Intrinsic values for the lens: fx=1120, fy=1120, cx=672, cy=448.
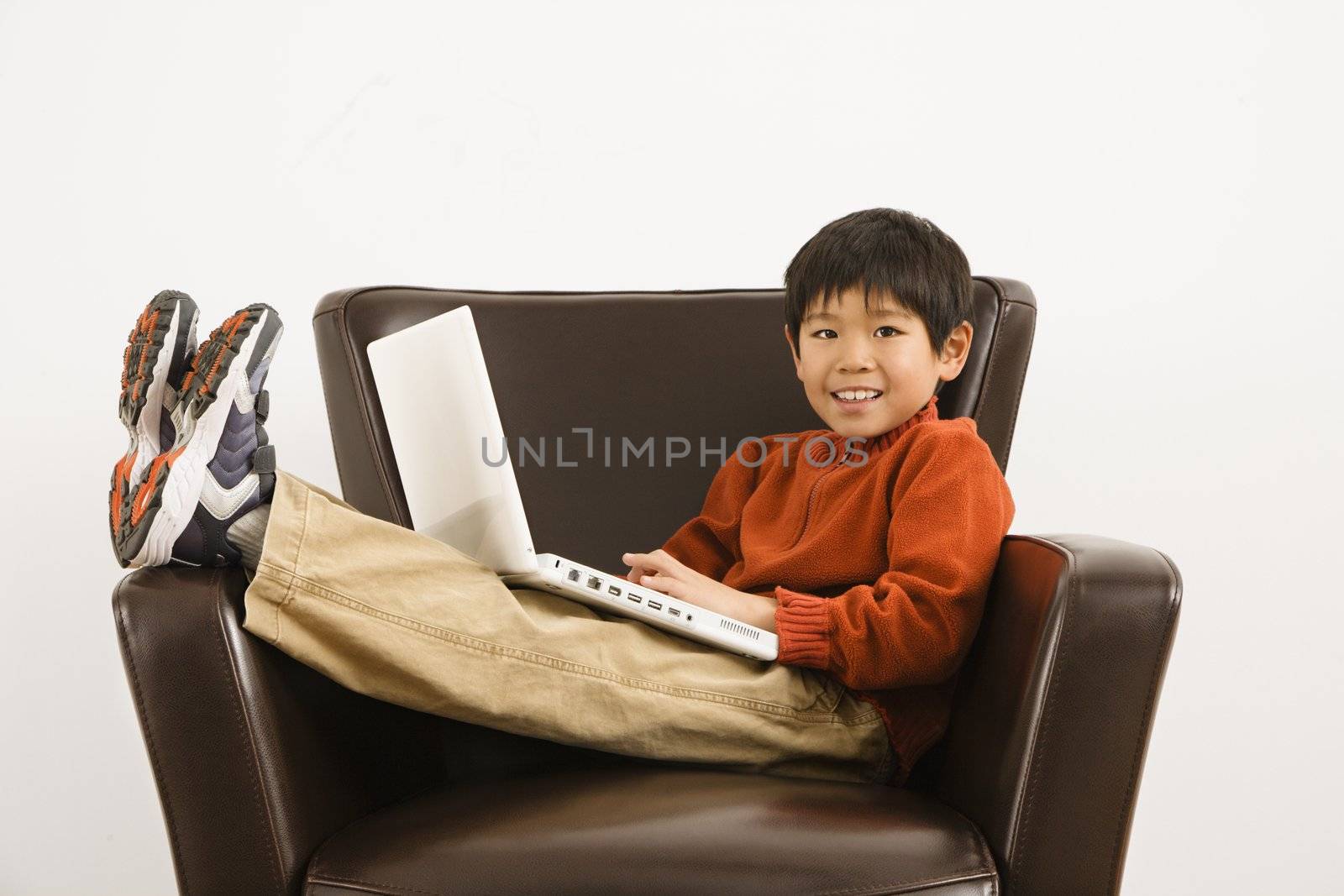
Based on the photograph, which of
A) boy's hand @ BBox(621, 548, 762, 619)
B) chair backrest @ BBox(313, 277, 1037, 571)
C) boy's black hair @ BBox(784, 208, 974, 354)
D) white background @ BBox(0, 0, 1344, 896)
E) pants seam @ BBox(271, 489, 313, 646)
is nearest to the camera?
pants seam @ BBox(271, 489, 313, 646)

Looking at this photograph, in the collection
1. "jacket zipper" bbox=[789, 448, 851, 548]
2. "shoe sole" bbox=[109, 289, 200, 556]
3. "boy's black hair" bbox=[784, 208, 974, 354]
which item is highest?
"boy's black hair" bbox=[784, 208, 974, 354]

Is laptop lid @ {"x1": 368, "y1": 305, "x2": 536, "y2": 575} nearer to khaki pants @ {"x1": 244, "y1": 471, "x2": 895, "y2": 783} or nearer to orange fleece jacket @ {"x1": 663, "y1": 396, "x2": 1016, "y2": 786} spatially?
khaki pants @ {"x1": 244, "y1": 471, "x2": 895, "y2": 783}

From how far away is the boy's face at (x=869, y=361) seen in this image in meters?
1.25

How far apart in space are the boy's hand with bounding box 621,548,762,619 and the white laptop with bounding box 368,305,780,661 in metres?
0.05

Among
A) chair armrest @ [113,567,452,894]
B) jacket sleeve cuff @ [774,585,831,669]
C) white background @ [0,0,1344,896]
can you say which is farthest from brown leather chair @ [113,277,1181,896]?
white background @ [0,0,1344,896]

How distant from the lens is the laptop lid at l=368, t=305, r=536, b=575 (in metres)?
0.98

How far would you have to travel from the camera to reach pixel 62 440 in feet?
5.70

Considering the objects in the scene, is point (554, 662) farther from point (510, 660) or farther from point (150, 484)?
point (150, 484)

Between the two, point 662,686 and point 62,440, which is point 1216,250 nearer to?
point 662,686

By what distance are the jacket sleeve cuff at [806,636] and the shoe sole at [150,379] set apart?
1.92 feet

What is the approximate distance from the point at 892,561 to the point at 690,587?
21 centimetres

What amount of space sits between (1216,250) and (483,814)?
143cm

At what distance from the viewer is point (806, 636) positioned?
1071mm

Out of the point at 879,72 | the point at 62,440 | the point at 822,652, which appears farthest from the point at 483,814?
the point at 879,72
